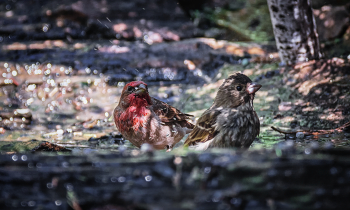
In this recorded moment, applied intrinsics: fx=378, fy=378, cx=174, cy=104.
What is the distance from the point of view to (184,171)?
91.4 inches

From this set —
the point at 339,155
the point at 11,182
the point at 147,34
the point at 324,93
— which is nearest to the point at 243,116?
the point at 339,155

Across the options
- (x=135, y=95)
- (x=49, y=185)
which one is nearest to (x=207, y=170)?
(x=49, y=185)

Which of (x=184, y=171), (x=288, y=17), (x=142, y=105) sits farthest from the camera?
(x=288, y=17)

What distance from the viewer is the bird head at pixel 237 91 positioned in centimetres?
383

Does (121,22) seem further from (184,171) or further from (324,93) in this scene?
(184,171)

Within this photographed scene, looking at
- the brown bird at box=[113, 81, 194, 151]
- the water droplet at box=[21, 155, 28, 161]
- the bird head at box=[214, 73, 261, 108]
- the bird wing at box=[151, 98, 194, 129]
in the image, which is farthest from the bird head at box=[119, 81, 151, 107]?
the water droplet at box=[21, 155, 28, 161]

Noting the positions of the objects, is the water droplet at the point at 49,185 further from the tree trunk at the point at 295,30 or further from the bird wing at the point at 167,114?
the tree trunk at the point at 295,30

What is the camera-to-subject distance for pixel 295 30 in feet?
20.8

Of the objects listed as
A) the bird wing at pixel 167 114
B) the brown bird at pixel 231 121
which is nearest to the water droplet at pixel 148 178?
the brown bird at pixel 231 121

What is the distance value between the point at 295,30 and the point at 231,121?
→ 11.1 ft

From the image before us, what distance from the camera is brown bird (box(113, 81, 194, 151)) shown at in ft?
15.1

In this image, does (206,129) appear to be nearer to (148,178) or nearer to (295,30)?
(148,178)

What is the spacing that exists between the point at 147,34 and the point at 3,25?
162 inches

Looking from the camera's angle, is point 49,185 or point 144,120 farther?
point 144,120
